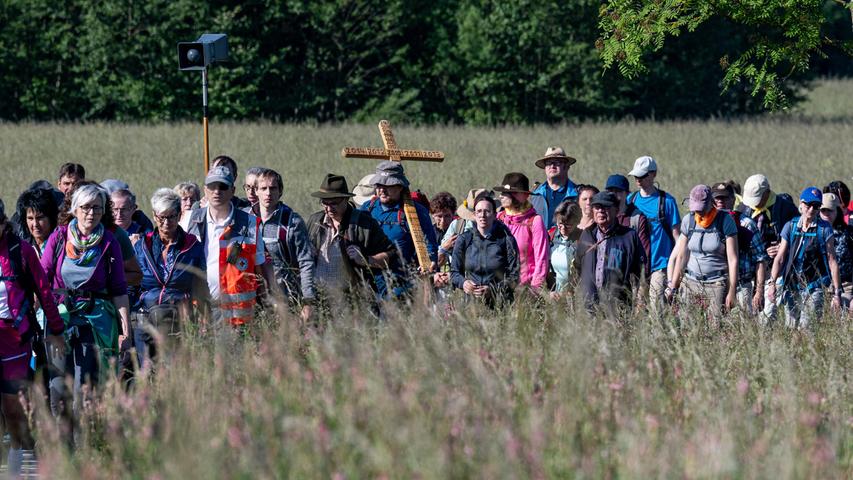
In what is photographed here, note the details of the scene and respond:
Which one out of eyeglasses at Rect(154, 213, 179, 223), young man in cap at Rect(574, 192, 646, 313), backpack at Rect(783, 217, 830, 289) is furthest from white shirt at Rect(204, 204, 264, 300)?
backpack at Rect(783, 217, 830, 289)

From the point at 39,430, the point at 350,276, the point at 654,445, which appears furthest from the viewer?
the point at 350,276

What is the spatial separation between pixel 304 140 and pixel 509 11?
58.1 feet

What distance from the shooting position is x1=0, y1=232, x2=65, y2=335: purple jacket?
7207 millimetres

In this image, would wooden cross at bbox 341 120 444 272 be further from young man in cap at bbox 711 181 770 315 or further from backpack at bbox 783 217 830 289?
backpack at bbox 783 217 830 289

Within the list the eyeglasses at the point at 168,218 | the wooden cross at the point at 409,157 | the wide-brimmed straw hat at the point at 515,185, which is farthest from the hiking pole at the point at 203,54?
the eyeglasses at the point at 168,218

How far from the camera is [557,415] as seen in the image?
18.9 feet

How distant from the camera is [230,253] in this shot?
8523 millimetres

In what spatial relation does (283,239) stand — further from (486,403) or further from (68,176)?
(486,403)

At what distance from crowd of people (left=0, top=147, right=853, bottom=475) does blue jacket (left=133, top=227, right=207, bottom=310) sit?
0.04ft

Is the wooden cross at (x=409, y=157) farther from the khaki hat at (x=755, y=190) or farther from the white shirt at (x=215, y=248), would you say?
the khaki hat at (x=755, y=190)

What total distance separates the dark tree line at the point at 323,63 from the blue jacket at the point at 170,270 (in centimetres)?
3203

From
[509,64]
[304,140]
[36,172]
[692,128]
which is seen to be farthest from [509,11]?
[36,172]

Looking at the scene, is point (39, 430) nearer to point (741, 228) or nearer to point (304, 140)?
point (741, 228)

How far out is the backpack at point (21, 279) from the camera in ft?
23.7
